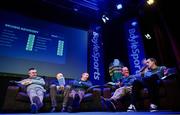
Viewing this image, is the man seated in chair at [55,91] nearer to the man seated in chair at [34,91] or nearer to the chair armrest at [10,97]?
the man seated in chair at [34,91]

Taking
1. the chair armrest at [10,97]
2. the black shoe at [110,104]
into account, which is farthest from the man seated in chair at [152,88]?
the chair armrest at [10,97]

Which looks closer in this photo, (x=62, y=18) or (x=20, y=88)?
→ (x=20, y=88)

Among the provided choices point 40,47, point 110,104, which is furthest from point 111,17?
point 110,104

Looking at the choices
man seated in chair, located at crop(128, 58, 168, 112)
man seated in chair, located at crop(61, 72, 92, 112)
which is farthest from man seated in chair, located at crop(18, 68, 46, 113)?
man seated in chair, located at crop(128, 58, 168, 112)

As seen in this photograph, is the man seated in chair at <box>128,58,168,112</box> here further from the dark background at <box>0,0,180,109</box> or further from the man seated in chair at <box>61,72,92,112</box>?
the dark background at <box>0,0,180,109</box>

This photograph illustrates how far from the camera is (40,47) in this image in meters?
4.74

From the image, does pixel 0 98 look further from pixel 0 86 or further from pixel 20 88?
pixel 20 88

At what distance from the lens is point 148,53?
22.3 feet

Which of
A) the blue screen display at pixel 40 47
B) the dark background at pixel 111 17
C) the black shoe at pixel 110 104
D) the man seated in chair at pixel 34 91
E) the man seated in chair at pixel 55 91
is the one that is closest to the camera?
the man seated in chair at pixel 34 91

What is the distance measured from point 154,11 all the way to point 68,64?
338 cm

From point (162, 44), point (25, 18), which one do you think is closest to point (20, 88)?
point (25, 18)

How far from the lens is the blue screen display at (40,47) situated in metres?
4.38

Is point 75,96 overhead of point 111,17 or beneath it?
beneath

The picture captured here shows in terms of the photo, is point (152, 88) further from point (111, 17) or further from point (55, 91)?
point (111, 17)
